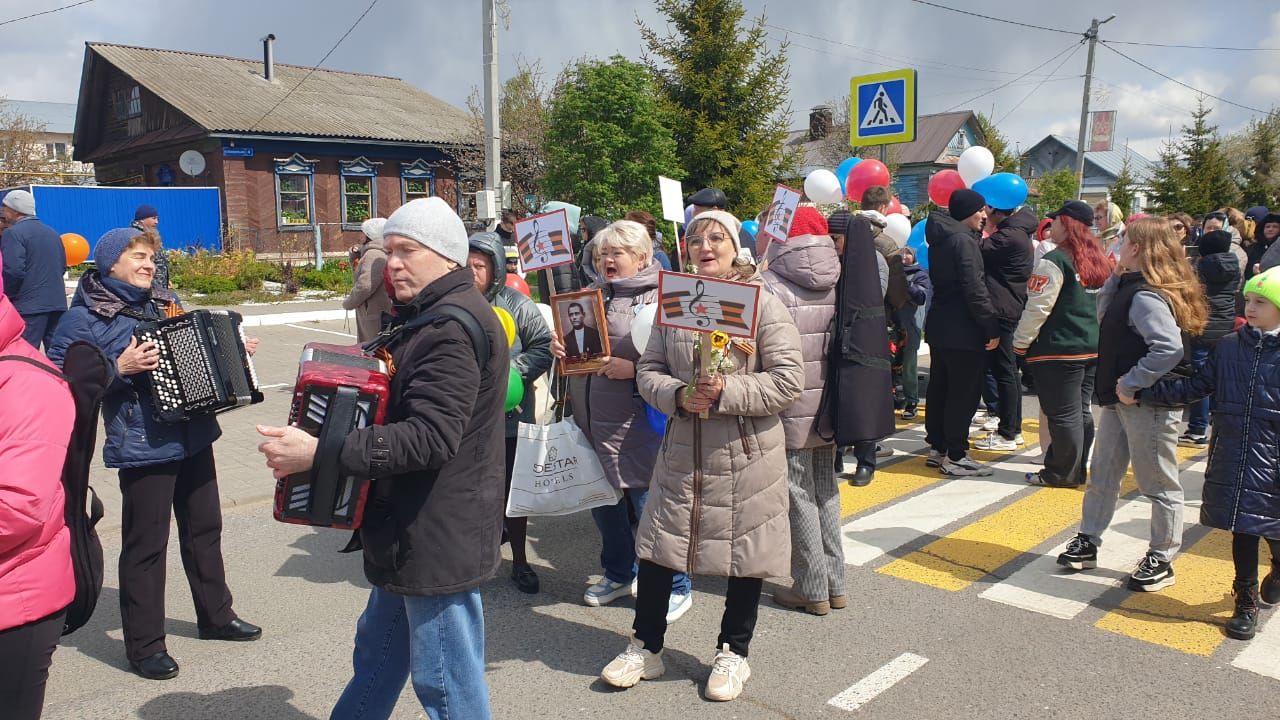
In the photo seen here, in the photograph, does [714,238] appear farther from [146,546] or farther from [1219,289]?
[1219,289]

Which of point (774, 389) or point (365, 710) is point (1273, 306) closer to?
point (774, 389)

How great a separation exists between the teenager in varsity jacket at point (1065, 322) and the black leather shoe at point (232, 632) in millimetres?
5194

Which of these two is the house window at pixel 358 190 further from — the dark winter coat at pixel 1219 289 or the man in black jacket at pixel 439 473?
the man in black jacket at pixel 439 473

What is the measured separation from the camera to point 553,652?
4.22 metres

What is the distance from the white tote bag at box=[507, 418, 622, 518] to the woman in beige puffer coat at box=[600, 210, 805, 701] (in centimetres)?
66

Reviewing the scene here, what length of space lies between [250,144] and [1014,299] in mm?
27201

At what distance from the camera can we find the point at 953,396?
23.4 ft

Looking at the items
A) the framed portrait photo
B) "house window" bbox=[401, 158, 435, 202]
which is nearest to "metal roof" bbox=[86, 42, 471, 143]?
"house window" bbox=[401, 158, 435, 202]

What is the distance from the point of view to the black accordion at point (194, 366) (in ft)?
12.5

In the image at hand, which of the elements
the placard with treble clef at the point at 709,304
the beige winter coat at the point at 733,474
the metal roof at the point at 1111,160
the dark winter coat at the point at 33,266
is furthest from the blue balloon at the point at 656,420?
the metal roof at the point at 1111,160

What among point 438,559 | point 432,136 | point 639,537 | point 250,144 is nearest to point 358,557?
point 639,537

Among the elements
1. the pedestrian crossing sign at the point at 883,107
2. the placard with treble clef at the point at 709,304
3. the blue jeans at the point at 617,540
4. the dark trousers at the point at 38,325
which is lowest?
the blue jeans at the point at 617,540

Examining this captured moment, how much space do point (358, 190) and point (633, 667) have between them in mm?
30122

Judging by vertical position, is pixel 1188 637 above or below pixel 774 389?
below
